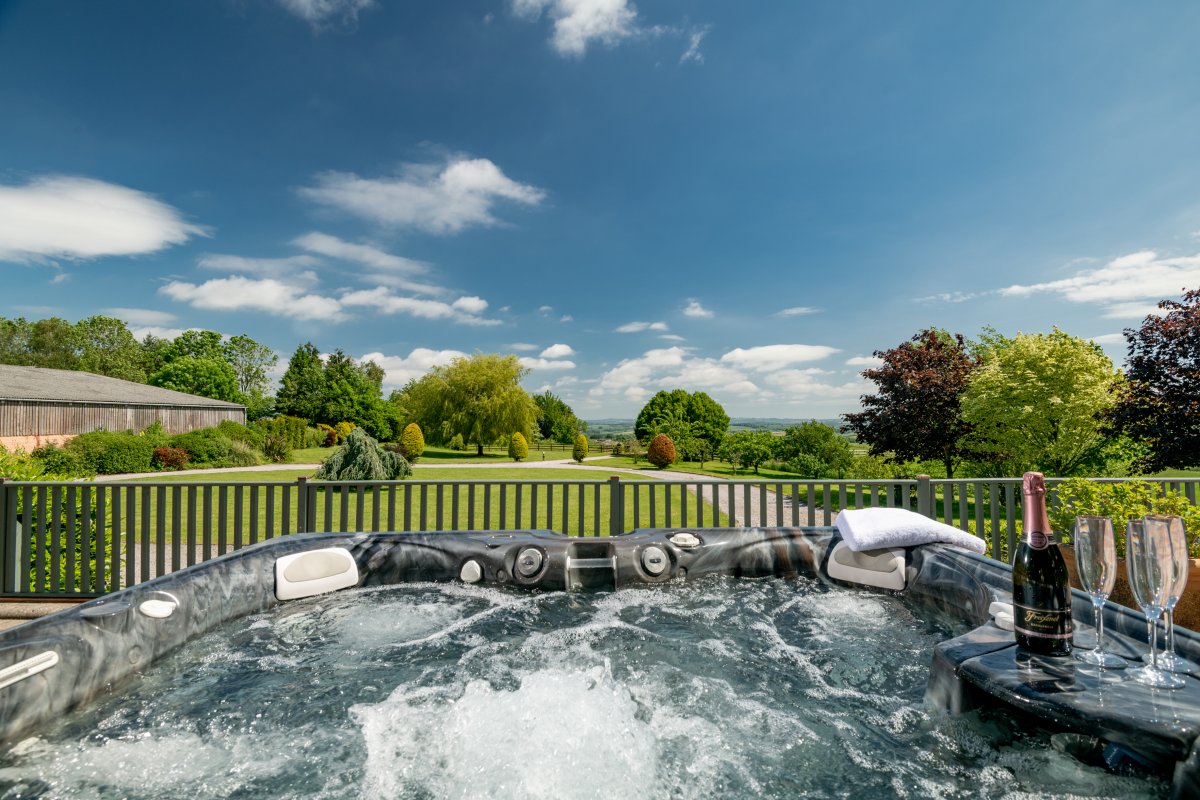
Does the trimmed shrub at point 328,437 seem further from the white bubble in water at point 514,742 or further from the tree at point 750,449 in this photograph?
the white bubble in water at point 514,742

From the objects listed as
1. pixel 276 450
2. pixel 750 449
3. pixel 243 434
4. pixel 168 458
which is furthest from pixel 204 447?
pixel 750 449

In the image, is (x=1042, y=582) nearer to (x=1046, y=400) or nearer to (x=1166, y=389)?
(x=1166, y=389)

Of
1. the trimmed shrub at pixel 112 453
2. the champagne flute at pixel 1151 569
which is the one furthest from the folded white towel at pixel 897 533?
the trimmed shrub at pixel 112 453

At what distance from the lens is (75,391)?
63.4 feet

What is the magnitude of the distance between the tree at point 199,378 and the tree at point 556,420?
21.5m

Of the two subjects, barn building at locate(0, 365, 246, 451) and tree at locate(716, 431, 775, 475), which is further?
tree at locate(716, 431, 775, 475)

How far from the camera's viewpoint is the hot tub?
52.7 inches

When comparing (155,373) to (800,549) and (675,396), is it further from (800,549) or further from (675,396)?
(800,549)

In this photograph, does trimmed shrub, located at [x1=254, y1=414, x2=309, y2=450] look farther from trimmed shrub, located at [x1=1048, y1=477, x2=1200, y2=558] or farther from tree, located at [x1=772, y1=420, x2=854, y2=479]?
trimmed shrub, located at [x1=1048, y1=477, x2=1200, y2=558]

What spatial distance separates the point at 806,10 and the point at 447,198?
24.0 ft

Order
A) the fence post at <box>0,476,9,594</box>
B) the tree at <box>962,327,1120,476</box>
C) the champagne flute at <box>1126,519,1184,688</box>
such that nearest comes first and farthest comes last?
the champagne flute at <box>1126,519,1184,688</box> < the fence post at <box>0,476,9,594</box> < the tree at <box>962,327,1120,476</box>

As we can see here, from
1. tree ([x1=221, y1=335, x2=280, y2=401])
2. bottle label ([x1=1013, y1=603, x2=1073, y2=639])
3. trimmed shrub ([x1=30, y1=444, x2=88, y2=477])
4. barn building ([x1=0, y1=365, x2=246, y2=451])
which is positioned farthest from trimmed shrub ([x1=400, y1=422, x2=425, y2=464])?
tree ([x1=221, y1=335, x2=280, y2=401])

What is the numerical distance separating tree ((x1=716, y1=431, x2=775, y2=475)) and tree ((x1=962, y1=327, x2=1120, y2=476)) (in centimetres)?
907

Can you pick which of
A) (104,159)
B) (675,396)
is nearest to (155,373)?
(104,159)
